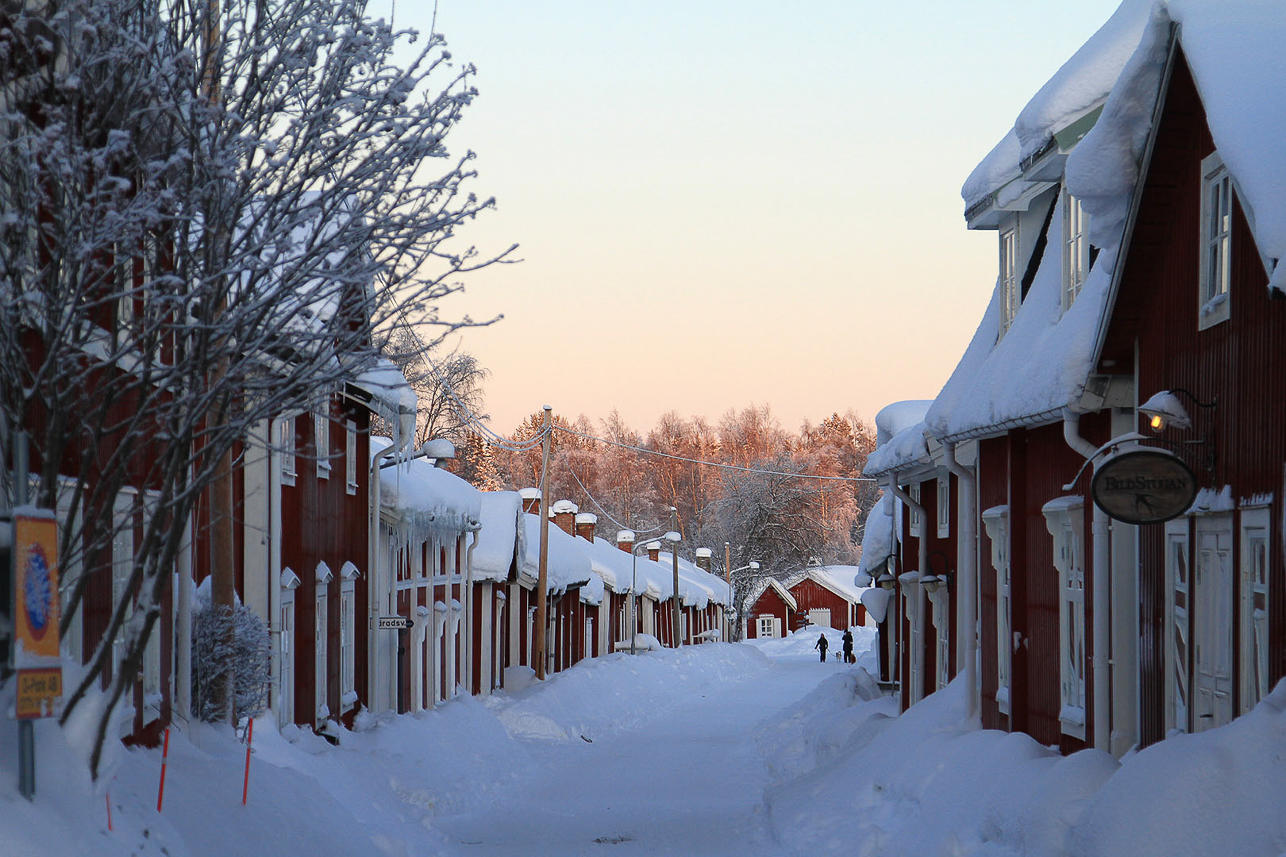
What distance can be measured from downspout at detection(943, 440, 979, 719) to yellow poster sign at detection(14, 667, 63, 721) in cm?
1050

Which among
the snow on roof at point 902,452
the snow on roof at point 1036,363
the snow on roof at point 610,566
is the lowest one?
the snow on roof at point 610,566

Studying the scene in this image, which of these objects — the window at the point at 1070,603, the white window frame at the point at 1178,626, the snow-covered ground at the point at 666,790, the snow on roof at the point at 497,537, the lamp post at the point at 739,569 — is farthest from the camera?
the lamp post at the point at 739,569

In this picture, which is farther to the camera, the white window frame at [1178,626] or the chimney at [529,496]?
the chimney at [529,496]

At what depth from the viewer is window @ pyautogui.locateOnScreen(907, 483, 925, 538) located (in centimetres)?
2061

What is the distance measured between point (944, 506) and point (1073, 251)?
7.39 meters

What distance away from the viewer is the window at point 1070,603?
12148 mm

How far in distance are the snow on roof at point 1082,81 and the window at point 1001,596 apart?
3734 millimetres

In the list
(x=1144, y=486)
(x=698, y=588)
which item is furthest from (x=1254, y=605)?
(x=698, y=588)

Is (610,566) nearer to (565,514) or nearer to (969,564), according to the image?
(565,514)

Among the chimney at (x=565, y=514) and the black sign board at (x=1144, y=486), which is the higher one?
the black sign board at (x=1144, y=486)

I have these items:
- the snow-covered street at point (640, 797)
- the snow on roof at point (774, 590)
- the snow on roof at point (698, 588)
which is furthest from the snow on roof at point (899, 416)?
the snow on roof at point (774, 590)

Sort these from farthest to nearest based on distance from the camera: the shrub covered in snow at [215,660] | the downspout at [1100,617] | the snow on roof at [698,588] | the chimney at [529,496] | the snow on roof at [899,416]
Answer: the snow on roof at [698,588], the chimney at [529,496], the snow on roof at [899,416], the shrub covered in snow at [215,660], the downspout at [1100,617]

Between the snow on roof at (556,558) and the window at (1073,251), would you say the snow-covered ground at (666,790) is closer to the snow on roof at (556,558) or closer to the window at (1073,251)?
the window at (1073,251)

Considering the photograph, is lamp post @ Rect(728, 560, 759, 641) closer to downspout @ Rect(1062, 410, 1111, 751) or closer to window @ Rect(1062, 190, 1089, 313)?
window @ Rect(1062, 190, 1089, 313)
